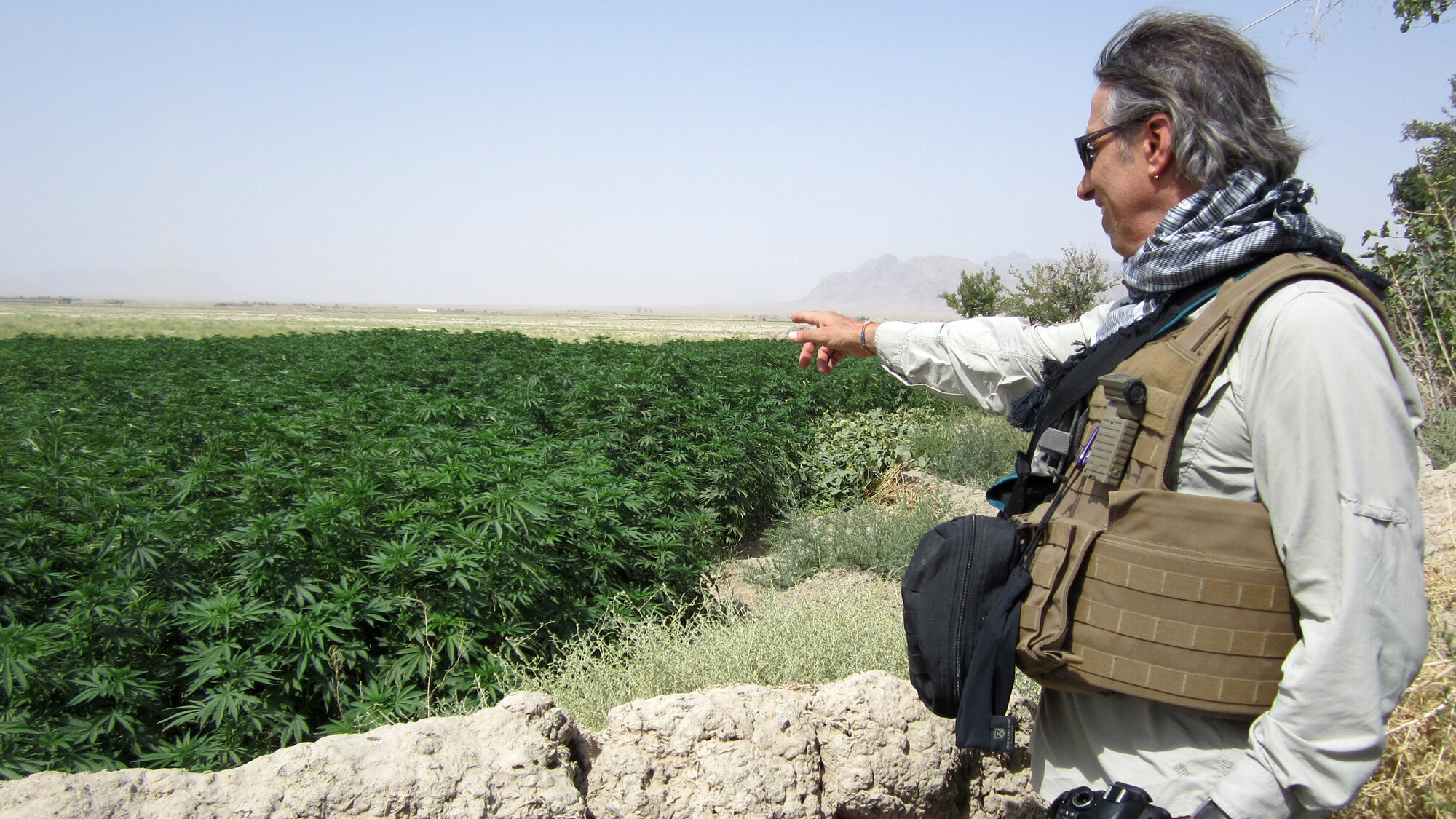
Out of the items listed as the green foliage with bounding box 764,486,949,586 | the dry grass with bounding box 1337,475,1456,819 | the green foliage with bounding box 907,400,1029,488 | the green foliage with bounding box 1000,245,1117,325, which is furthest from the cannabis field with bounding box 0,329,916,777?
the green foliage with bounding box 1000,245,1117,325

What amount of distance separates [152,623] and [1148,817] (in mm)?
Answer: 3353

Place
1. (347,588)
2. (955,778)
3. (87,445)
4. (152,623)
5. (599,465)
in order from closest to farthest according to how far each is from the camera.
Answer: (955,778), (152,623), (347,588), (599,465), (87,445)

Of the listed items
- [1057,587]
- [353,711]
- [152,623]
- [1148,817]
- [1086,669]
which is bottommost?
[353,711]

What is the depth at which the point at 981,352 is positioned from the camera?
1936mm

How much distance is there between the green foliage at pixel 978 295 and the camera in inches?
1464

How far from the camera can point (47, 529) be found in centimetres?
359

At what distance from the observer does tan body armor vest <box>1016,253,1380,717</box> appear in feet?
4.26

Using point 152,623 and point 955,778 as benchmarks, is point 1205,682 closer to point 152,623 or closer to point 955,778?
point 955,778

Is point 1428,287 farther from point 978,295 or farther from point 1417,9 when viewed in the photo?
point 978,295

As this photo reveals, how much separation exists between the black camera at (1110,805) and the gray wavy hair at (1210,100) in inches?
41.0

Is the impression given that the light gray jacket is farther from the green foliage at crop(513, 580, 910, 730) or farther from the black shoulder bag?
the green foliage at crop(513, 580, 910, 730)

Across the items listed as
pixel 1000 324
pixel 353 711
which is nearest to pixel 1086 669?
pixel 1000 324

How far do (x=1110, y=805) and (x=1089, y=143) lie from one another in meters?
1.20

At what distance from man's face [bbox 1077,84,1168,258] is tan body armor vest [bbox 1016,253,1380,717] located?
0.26m
